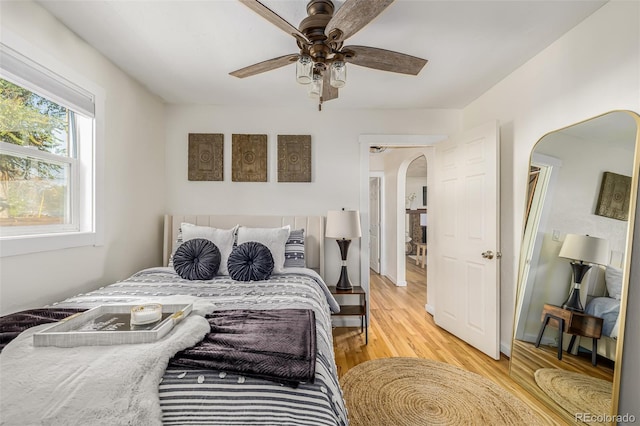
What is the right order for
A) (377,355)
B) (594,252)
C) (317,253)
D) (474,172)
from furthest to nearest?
(317,253), (474,172), (377,355), (594,252)

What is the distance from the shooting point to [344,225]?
9.50 feet

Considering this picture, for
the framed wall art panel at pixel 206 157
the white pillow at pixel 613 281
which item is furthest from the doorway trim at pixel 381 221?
the white pillow at pixel 613 281

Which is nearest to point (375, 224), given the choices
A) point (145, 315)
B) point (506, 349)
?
point (506, 349)

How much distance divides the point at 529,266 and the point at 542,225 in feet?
1.06

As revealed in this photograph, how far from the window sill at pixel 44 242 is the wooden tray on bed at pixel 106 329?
676 millimetres

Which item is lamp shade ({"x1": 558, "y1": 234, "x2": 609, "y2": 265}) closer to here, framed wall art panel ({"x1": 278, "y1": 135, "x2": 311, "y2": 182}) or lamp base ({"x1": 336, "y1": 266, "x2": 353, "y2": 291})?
lamp base ({"x1": 336, "y1": 266, "x2": 353, "y2": 291})

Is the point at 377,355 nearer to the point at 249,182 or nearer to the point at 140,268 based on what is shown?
the point at 249,182

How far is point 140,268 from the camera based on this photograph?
2.87m

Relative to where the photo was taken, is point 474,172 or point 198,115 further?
point 198,115

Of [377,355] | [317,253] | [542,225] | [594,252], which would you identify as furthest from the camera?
[317,253]

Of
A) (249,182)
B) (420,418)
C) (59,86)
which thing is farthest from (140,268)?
(420,418)

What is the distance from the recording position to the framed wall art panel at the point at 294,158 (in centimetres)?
328

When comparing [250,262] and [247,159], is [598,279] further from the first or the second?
[247,159]

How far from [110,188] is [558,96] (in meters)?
3.42
